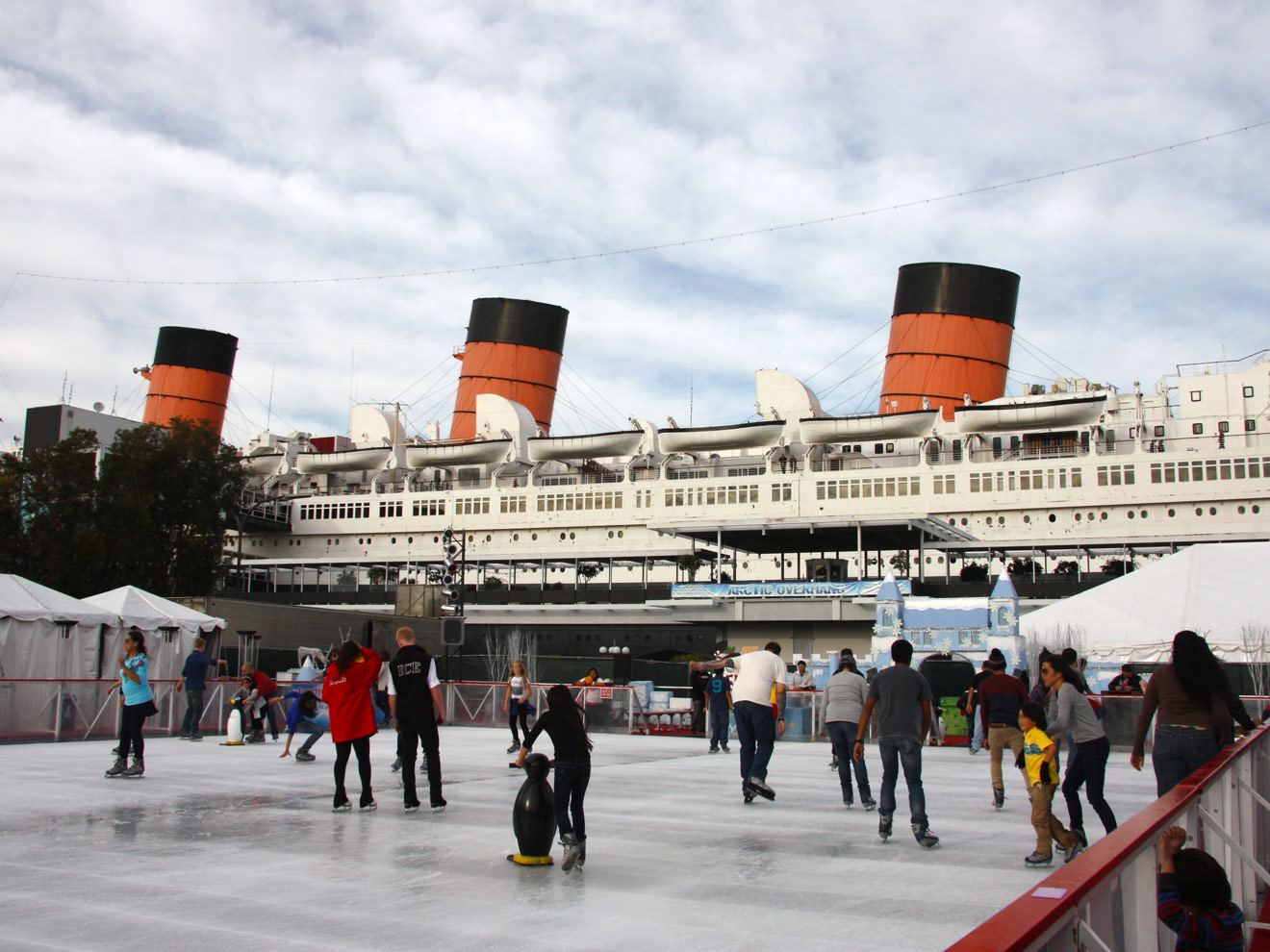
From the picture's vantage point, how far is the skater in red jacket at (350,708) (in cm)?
912

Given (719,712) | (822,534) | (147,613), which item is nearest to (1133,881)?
(719,712)

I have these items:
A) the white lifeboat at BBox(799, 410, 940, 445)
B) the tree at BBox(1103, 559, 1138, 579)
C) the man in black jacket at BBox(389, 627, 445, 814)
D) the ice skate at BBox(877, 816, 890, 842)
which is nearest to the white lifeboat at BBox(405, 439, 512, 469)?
the white lifeboat at BBox(799, 410, 940, 445)

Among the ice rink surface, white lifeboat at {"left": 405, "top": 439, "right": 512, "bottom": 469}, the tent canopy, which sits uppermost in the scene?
white lifeboat at {"left": 405, "top": 439, "right": 512, "bottom": 469}

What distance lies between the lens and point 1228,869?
488 centimetres

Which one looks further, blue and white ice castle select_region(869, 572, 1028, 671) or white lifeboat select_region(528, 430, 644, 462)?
white lifeboat select_region(528, 430, 644, 462)

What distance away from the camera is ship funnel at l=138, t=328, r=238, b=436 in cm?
Result: 7194

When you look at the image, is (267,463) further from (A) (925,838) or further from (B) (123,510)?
(A) (925,838)

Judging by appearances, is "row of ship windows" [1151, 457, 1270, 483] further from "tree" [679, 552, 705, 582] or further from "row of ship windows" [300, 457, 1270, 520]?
"tree" [679, 552, 705, 582]

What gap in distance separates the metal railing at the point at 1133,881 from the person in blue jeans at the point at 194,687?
573 inches

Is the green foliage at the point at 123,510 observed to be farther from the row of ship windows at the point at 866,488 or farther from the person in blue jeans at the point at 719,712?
the person in blue jeans at the point at 719,712

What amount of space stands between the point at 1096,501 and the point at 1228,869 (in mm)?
50532

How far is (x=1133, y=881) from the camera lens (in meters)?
3.21

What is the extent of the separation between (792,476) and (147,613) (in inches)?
1598

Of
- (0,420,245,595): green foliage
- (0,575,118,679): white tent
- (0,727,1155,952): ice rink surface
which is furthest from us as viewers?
(0,420,245,595): green foliage
